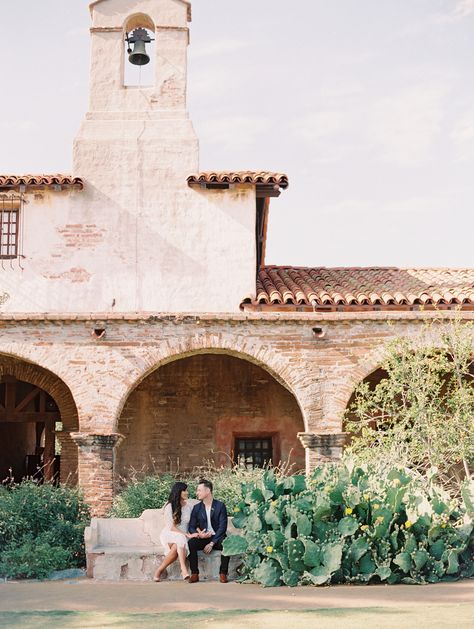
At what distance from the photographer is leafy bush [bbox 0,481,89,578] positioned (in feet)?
A: 32.9

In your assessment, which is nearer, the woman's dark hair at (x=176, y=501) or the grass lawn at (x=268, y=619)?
the grass lawn at (x=268, y=619)

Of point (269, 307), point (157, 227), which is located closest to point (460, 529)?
point (269, 307)

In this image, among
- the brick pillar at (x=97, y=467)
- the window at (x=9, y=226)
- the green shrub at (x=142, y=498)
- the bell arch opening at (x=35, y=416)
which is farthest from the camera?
the window at (x=9, y=226)

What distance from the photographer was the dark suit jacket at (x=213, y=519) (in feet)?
31.5

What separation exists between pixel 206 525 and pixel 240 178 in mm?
9182

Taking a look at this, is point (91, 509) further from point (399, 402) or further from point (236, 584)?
point (399, 402)

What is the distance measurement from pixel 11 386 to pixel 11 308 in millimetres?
1627

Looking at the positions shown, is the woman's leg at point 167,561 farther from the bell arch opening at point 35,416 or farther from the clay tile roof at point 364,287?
the clay tile roof at point 364,287

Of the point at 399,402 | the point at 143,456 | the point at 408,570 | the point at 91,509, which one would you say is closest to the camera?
the point at 408,570

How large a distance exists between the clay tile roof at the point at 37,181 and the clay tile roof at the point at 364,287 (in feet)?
14.8

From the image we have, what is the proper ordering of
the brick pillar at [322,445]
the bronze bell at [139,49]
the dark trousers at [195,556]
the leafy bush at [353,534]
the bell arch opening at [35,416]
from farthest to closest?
the bronze bell at [139,49] < the bell arch opening at [35,416] < the brick pillar at [322,445] < the dark trousers at [195,556] < the leafy bush at [353,534]

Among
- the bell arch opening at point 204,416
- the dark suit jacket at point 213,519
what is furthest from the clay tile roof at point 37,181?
the dark suit jacket at point 213,519

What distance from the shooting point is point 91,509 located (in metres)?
A: 12.6

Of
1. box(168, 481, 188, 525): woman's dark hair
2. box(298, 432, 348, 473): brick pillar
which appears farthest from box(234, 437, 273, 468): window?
box(168, 481, 188, 525): woman's dark hair
